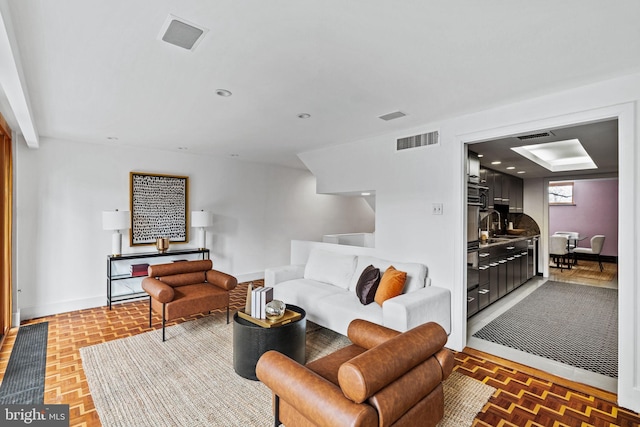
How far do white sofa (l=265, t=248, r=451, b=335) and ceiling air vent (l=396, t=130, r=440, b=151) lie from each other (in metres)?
1.37

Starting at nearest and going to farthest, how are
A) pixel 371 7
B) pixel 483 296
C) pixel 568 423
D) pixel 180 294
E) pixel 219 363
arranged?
pixel 371 7, pixel 568 423, pixel 219 363, pixel 180 294, pixel 483 296

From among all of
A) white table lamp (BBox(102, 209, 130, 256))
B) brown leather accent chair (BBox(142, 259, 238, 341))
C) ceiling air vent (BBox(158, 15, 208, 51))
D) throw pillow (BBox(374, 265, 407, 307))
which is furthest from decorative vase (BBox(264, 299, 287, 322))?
white table lamp (BBox(102, 209, 130, 256))

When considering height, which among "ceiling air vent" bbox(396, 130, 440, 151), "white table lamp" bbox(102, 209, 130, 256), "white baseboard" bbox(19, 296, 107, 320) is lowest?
"white baseboard" bbox(19, 296, 107, 320)

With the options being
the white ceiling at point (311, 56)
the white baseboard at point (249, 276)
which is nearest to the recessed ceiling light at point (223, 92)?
the white ceiling at point (311, 56)

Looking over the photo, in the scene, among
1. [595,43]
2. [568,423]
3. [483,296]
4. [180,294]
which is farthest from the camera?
[483,296]

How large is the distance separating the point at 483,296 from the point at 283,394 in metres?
3.63

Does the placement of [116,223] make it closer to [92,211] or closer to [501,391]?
[92,211]

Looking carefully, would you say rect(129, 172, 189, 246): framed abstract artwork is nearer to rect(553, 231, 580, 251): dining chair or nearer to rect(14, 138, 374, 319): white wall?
rect(14, 138, 374, 319): white wall

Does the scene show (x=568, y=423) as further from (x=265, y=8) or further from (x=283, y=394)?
(x=265, y=8)

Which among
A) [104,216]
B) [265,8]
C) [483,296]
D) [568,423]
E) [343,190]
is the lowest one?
[568,423]

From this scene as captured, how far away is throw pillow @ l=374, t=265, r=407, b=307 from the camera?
10.2 ft

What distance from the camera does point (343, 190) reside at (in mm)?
4676

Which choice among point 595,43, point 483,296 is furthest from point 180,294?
point 595,43

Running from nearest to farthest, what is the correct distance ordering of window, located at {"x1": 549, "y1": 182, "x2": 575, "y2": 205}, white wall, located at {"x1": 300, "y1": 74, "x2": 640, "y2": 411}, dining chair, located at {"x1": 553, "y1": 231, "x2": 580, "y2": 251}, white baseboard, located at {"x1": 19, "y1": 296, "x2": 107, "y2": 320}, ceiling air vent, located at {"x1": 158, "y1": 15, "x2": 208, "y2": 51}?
1. ceiling air vent, located at {"x1": 158, "y1": 15, "x2": 208, "y2": 51}
2. white wall, located at {"x1": 300, "y1": 74, "x2": 640, "y2": 411}
3. white baseboard, located at {"x1": 19, "y1": 296, "x2": 107, "y2": 320}
4. dining chair, located at {"x1": 553, "y1": 231, "x2": 580, "y2": 251}
5. window, located at {"x1": 549, "y1": 182, "x2": 575, "y2": 205}
